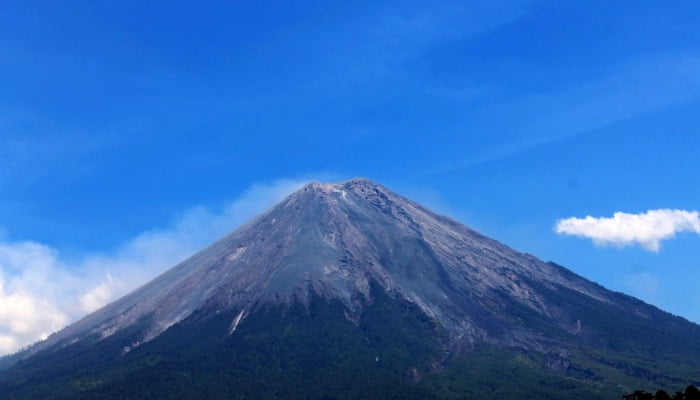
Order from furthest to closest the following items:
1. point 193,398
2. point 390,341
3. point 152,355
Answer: point 390,341
point 152,355
point 193,398

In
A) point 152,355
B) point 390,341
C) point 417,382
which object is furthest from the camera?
point 390,341

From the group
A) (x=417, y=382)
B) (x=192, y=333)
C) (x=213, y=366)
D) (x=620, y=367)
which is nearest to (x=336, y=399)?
(x=417, y=382)

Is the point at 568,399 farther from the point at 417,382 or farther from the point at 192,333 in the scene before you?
the point at 192,333

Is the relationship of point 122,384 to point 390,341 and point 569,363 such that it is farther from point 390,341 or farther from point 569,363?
point 569,363

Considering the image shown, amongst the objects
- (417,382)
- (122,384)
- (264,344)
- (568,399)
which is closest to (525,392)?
(568,399)

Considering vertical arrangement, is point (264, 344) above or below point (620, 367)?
above

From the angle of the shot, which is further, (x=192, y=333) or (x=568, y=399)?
(x=192, y=333)
